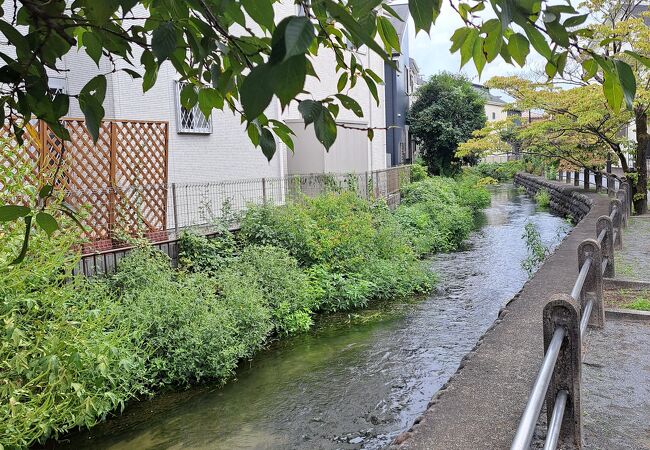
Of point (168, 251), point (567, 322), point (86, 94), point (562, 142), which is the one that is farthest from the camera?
point (562, 142)

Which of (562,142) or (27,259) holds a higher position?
(562,142)

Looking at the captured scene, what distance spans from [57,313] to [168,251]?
3.84 meters

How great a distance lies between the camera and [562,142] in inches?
750

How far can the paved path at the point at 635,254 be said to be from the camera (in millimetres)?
8555

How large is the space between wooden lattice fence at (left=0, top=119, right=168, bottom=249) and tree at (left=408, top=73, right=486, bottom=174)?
79.6ft

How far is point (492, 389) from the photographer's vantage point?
438 centimetres

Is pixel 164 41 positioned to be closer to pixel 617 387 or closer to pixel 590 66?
pixel 590 66

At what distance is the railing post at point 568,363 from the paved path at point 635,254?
522cm

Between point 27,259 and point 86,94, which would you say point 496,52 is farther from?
point 27,259

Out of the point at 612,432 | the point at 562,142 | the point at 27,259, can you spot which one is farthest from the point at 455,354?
the point at 562,142

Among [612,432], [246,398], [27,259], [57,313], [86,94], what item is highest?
[86,94]

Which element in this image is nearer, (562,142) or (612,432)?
(612,432)

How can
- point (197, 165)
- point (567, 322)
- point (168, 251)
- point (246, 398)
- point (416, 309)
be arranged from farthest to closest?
point (197, 165) < point (416, 309) < point (168, 251) < point (246, 398) < point (567, 322)

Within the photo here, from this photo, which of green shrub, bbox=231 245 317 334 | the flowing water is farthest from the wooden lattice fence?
the flowing water
